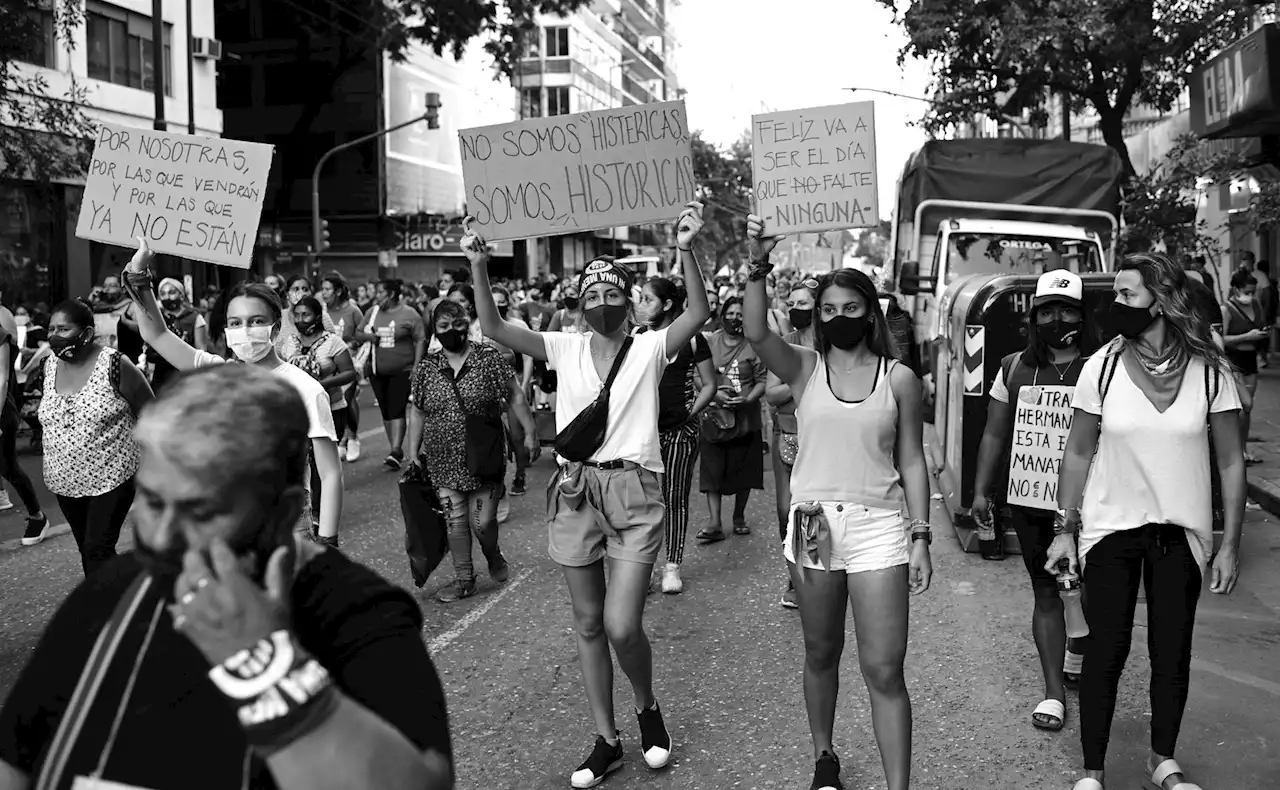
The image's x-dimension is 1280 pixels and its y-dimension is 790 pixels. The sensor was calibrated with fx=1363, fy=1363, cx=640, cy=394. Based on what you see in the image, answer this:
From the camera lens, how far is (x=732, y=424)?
8.89m

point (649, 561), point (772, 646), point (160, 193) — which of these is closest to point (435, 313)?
point (160, 193)

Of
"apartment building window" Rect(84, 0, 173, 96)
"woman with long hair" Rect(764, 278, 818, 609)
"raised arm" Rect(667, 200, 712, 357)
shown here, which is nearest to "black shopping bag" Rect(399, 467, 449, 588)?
"woman with long hair" Rect(764, 278, 818, 609)

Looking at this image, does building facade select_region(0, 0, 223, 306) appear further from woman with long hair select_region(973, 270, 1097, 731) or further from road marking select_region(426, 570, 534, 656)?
woman with long hair select_region(973, 270, 1097, 731)

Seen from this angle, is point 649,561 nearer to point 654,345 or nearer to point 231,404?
point 654,345

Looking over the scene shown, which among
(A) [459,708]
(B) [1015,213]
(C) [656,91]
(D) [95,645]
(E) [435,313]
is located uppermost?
(C) [656,91]

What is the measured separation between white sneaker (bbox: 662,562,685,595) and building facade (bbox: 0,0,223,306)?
15842mm

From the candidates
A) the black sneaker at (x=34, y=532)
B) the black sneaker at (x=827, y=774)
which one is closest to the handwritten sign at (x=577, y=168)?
the black sneaker at (x=827, y=774)

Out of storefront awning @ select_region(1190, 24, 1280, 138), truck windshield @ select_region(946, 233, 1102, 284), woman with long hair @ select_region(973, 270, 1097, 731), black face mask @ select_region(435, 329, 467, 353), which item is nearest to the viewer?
woman with long hair @ select_region(973, 270, 1097, 731)

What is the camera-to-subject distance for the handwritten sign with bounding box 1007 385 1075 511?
531cm

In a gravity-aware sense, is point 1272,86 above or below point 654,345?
above

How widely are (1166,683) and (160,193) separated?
4459 millimetres

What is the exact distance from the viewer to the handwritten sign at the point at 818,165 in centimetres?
565

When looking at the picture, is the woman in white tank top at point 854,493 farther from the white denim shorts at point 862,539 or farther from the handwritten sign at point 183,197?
the handwritten sign at point 183,197

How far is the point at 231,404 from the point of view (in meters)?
1.63
